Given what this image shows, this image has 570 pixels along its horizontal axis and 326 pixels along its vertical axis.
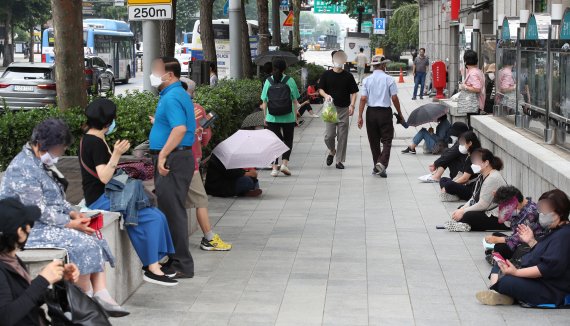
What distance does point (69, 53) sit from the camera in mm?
11531

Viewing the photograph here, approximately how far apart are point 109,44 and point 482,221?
4452cm

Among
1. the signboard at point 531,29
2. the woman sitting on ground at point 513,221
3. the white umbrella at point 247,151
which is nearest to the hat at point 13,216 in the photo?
the woman sitting on ground at point 513,221

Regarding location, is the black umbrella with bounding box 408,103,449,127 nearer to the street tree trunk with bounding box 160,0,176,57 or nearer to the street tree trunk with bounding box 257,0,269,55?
the street tree trunk with bounding box 160,0,176,57

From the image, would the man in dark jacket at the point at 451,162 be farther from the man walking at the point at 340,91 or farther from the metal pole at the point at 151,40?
the metal pole at the point at 151,40

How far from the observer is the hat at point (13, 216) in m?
4.94

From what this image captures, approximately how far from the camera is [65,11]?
37.2 feet

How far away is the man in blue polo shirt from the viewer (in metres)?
8.98

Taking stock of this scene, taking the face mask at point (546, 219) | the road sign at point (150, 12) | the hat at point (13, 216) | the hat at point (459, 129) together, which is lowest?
the face mask at point (546, 219)

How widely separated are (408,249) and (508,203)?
119 cm

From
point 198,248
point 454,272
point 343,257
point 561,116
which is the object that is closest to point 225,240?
point 198,248

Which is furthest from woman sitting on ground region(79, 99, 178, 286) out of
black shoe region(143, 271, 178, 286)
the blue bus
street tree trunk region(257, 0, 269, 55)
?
the blue bus

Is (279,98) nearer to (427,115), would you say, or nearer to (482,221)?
(427,115)

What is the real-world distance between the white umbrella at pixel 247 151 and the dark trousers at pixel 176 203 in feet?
12.5

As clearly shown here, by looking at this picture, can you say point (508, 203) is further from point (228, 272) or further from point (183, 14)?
point (183, 14)
